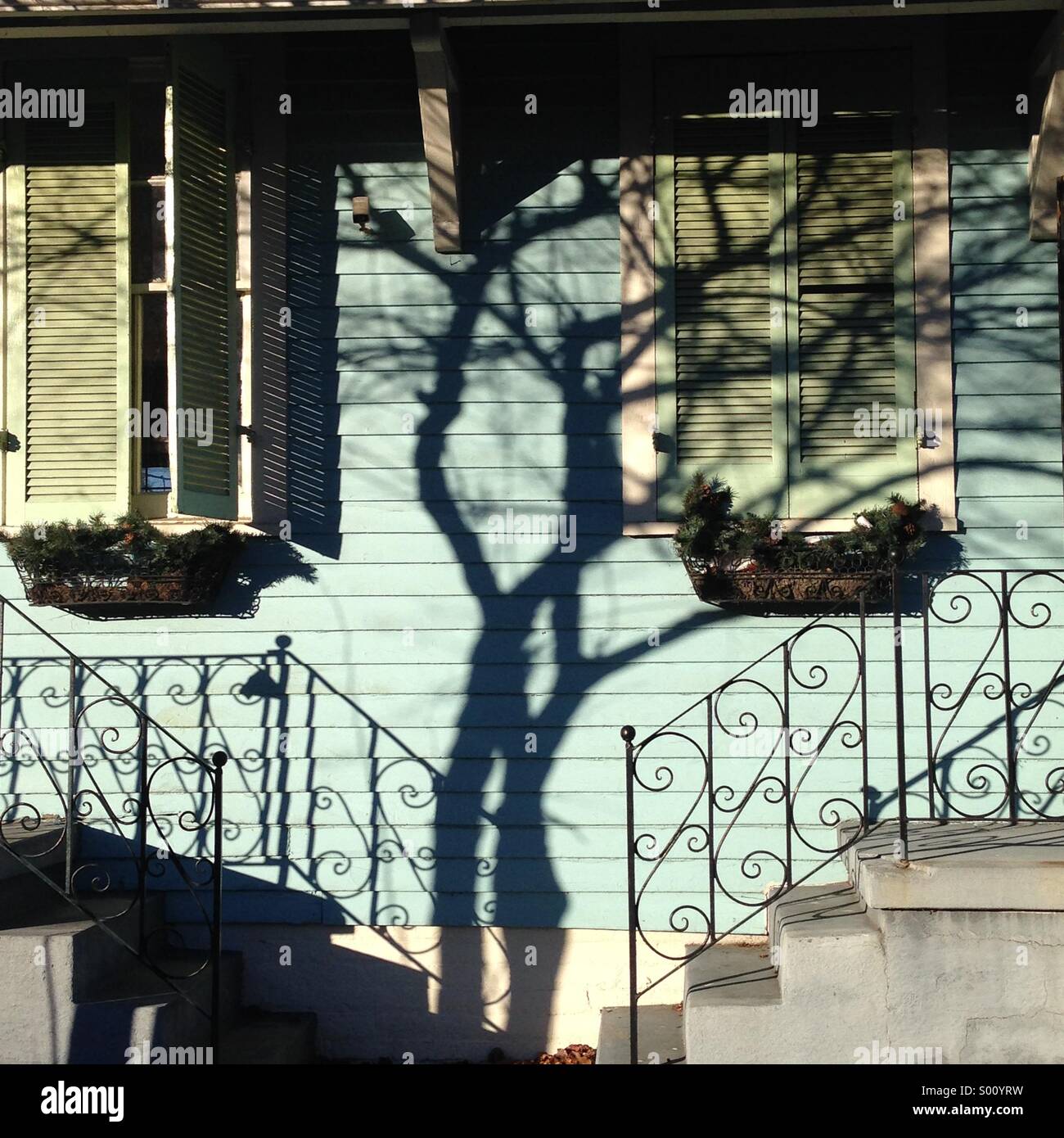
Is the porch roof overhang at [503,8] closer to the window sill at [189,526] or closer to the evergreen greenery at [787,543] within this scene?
the evergreen greenery at [787,543]

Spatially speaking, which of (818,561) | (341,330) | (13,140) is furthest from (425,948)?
(13,140)

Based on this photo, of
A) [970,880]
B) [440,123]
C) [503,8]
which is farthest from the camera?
[440,123]

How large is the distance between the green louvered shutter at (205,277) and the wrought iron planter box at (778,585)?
7.70ft

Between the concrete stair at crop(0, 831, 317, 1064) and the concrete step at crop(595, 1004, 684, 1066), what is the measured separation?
4.84ft

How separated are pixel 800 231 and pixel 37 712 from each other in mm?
4516

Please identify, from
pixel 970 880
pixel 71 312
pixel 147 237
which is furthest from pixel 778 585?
pixel 71 312

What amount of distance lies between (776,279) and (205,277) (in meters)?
2.82

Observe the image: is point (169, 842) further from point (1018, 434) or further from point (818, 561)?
point (1018, 434)

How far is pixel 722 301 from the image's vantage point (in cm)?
647

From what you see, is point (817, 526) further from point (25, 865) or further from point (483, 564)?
point (25, 865)

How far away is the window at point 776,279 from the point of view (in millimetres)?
6383

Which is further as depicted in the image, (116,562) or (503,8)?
(116,562)

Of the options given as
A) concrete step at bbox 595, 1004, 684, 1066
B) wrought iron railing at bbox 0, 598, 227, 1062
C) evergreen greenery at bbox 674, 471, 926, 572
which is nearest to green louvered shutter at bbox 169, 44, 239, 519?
wrought iron railing at bbox 0, 598, 227, 1062

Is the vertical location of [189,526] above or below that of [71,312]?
below
